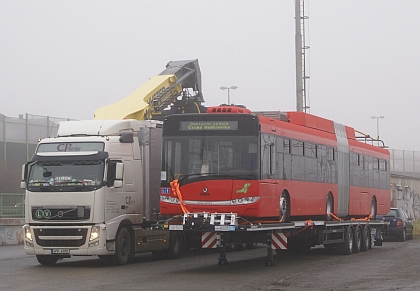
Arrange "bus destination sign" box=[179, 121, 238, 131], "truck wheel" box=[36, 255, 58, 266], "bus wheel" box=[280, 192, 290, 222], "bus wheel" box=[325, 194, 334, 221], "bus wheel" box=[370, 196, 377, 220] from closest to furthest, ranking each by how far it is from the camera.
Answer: "bus destination sign" box=[179, 121, 238, 131] → "bus wheel" box=[280, 192, 290, 222] → "truck wheel" box=[36, 255, 58, 266] → "bus wheel" box=[325, 194, 334, 221] → "bus wheel" box=[370, 196, 377, 220]

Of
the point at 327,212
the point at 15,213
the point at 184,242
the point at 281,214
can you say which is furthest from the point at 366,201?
the point at 15,213

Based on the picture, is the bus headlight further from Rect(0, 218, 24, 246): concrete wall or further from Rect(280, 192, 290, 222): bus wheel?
Rect(0, 218, 24, 246): concrete wall

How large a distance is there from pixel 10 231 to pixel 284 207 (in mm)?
16641

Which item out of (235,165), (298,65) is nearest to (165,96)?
(298,65)

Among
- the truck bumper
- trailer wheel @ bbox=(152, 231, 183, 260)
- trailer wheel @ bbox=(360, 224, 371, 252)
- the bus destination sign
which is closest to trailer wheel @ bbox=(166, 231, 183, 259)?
trailer wheel @ bbox=(152, 231, 183, 260)

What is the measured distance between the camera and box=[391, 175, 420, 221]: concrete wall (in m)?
52.8

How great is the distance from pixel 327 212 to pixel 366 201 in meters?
5.00

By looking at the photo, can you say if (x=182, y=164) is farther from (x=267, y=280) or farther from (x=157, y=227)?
(x=267, y=280)

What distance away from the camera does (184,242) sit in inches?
914

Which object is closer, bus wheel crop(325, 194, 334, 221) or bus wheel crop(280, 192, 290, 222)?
bus wheel crop(280, 192, 290, 222)

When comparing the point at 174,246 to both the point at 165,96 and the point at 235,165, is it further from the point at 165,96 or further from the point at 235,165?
the point at 165,96

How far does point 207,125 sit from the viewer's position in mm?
18109

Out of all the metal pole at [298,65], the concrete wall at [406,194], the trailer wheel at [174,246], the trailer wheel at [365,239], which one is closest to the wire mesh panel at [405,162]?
the concrete wall at [406,194]

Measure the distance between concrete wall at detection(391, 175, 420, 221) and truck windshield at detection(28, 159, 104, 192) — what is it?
36.2 m
